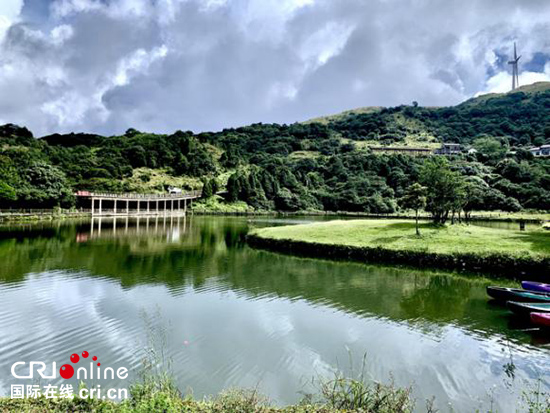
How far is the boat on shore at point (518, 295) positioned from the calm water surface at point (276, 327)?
2.12 feet

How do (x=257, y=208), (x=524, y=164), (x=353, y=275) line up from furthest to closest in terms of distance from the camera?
(x=524, y=164), (x=257, y=208), (x=353, y=275)

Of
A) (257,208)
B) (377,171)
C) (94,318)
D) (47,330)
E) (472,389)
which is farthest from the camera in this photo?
(377,171)

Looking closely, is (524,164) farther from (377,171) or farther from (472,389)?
(472,389)

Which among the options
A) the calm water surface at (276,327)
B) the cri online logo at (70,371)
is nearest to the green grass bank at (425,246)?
the calm water surface at (276,327)

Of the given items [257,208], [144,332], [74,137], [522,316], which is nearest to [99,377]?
→ [144,332]

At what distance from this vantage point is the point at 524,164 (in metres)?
116

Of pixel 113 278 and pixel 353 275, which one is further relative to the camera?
pixel 353 275

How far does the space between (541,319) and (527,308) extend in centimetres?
101

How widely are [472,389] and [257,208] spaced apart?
99.9 meters

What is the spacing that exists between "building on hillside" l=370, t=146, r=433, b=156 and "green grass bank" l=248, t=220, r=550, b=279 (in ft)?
459

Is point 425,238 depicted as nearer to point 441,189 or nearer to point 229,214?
point 441,189

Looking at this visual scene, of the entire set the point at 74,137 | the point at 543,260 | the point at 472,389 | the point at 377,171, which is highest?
the point at 74,137

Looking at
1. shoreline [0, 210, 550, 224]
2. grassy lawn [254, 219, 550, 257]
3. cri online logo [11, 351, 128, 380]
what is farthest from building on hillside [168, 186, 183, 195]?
cri online logo [11, 351, 128, 380]

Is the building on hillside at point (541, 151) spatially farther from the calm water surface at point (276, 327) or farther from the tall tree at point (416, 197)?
the calm water surface at point (276, 327)
